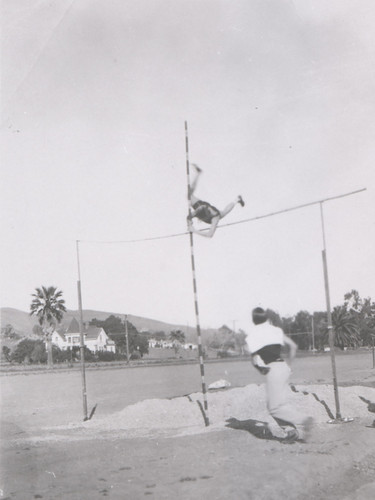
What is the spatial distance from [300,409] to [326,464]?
399cm

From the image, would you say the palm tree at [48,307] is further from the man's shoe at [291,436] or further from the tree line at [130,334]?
the man's shoe at [291,436]

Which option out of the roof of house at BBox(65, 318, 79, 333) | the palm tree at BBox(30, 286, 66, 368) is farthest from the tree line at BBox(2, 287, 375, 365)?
the roof of house at BBox(65, 318, 79, 333)

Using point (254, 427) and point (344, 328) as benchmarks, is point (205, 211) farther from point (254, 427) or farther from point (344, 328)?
point (344, 328)

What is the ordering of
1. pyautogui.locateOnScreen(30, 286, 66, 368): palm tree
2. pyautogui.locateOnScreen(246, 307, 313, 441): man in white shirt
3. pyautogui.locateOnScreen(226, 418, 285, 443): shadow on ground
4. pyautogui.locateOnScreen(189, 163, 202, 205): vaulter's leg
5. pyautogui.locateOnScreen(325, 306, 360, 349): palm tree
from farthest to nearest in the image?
pyautogui.locateOnScreen(30, 286, 66, 368): palm tree, pyautogui.locateOnScreen(325, 306, 360, 349): palm tree, pyautogui.locateOnScreen(189, 163, 202, 205): vaulter's leg, pyautogui.locateOnScreen(226, 418, 285, 443): shadow on ground, pyautogui.locateOnScreen(246, 307, 313, 441): man in white shirt

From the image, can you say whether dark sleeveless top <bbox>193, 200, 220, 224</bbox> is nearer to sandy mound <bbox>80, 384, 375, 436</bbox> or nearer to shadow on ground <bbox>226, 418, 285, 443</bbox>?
shadow on ground <bbox>226, 418, 285, 443</bbox>

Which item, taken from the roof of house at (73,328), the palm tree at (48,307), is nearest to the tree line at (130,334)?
the palm tree at (48,307)

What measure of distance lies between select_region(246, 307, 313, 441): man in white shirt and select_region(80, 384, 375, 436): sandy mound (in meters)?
1.97

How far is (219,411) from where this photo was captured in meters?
11.5

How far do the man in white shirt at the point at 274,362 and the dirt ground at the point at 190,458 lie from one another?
17.0 inches

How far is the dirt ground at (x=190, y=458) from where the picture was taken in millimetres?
5723

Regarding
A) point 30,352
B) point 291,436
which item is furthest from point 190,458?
point 30,352

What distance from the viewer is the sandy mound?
33.6 ft

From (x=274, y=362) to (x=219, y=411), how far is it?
4513mm

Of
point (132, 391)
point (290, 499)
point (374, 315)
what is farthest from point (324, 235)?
point (374, 315)
